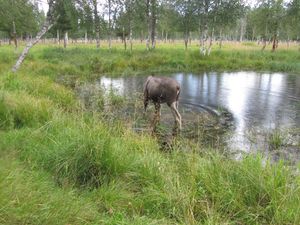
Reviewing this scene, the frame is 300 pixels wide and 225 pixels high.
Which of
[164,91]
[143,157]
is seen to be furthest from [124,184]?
[164,91]

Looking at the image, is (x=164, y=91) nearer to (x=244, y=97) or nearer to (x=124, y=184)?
(x=124, y=184)

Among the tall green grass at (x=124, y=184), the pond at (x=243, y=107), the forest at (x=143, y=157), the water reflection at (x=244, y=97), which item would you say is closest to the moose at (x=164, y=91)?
the forest at (x=143, y=157)

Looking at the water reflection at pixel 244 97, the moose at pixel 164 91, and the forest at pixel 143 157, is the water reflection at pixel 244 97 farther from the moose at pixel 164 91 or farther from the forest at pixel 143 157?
the moose at pixel 164 91

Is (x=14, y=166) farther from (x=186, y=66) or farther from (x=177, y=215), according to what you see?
(x=186, y=66)

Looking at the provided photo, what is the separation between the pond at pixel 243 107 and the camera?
8.71 metres

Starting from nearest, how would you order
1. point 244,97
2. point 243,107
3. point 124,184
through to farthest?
point 124,184
point 243,107
point 244,97

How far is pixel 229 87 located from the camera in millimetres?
18641

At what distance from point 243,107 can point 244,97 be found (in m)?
2.54

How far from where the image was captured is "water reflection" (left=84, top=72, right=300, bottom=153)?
10.7 metres

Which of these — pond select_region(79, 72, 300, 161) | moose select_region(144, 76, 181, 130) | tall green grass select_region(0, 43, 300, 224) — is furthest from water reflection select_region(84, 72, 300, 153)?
tall green grass select_region(0, 43, 300, 224)

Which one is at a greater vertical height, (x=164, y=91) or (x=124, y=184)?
(x=164, y=91)

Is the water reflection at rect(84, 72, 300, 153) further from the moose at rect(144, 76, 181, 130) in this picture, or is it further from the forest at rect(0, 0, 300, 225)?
the moose at rect(144, 76, 181, 130)

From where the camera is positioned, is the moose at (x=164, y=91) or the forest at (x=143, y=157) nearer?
the forest at (x=143, y=157)

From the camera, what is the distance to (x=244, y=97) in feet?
51.8
